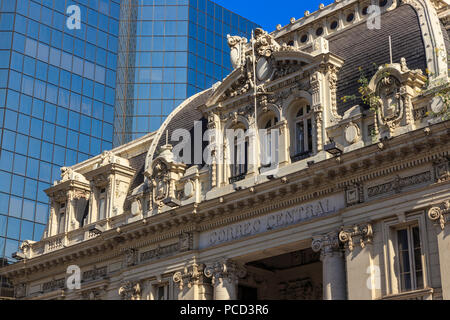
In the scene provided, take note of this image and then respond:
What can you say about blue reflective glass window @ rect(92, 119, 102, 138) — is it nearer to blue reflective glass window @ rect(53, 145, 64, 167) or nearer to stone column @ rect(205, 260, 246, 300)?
blue reflective glass window @ rect(53, 145, 64, 167)

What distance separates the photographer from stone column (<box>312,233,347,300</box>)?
34.8m

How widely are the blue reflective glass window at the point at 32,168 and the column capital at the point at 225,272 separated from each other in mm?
37884

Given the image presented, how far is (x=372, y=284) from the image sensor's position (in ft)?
109

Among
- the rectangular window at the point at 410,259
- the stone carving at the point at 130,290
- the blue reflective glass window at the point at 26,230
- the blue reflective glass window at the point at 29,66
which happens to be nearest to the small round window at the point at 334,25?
the rectangular window at the point at 410,259

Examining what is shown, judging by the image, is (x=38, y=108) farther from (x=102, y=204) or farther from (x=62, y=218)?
(x=102, y=204)

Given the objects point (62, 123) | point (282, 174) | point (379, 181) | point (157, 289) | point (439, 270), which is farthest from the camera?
point (62, 123)

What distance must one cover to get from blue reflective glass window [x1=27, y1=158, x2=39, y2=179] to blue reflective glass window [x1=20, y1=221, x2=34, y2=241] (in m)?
4.19

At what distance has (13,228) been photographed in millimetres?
71250

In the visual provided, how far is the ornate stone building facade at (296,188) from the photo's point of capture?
3331 centimetres

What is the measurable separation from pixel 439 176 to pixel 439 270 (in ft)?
11.2

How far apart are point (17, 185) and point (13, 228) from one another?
3754mm
